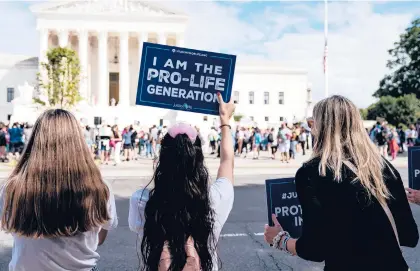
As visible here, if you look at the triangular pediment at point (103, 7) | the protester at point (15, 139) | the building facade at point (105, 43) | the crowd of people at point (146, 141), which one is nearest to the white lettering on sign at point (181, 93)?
the crowd of people at point (146, 141)

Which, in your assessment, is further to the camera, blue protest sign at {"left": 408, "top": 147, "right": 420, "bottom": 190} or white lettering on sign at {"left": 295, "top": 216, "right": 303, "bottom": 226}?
blue protest sign at {"left": 408, "top": 147, "right": 420, "bottom": 190}

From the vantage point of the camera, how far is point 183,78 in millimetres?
3592

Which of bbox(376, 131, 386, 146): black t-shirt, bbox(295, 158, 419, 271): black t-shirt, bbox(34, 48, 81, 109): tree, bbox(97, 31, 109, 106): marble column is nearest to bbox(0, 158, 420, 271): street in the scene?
bbox(295, 158, 419, 271): black t-shirt

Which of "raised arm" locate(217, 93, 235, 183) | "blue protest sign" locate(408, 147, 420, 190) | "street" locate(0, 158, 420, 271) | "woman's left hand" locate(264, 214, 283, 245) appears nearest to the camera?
"raised arm" locate(217, 93, 235, 183)

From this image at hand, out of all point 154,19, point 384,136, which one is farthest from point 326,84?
point 154,19

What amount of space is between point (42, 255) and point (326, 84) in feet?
97.4

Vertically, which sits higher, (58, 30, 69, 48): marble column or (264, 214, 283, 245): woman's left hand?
(58, 30, 69, 48): marble column

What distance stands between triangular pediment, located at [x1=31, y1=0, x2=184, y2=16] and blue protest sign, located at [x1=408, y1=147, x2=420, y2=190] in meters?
57.2

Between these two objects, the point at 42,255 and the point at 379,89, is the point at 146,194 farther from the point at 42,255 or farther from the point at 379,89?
the point at 379,89

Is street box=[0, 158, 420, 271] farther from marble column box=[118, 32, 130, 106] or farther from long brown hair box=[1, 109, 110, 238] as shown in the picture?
marble column box=[118, 32, 130, 106]

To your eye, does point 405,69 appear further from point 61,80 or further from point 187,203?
point 187,203

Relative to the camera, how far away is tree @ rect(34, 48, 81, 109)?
3417 centimetres

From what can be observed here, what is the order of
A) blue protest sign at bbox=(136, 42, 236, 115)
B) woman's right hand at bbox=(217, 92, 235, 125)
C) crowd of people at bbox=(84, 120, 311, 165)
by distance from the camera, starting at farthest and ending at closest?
1. crowd of people at bbox=(84, 120, 311, 165)
2. blue protest sign at bbox=(136, 42, 236, 115)
3. woman's right hand at bbox=(217, 92, 235, 125)

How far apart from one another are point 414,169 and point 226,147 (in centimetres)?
154
